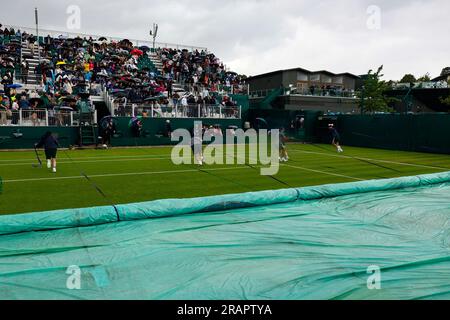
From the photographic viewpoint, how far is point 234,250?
6805mm

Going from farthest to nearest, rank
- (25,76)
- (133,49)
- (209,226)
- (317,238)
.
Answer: (133,49) → (25,76) → (209,226) → (317,238)

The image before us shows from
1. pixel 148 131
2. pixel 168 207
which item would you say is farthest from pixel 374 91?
pixel 168 207

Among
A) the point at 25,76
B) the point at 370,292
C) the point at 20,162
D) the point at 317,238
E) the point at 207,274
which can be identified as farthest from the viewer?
the point at 25,76

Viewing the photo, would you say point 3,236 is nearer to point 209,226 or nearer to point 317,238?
point 209,226

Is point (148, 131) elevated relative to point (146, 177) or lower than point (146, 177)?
elevated

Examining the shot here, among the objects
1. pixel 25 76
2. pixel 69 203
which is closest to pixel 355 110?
pixel 25 76

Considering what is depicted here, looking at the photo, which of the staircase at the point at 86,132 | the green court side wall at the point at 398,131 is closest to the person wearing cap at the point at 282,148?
the green court side wall at the point at 398,131

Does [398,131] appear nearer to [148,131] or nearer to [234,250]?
[148,131]

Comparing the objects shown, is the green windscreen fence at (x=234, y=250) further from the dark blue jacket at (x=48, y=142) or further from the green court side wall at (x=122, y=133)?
the green court side wall at (x=122, y=133)

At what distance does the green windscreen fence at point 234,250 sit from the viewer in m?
5.38

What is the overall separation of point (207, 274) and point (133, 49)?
37.4 metres

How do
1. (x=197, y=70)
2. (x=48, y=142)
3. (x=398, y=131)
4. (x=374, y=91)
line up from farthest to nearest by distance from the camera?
(x=374, y=91) → (x=197, y=70) → (x=398, y=131) → (x=48, y=142)

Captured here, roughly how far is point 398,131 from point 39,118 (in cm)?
2545
